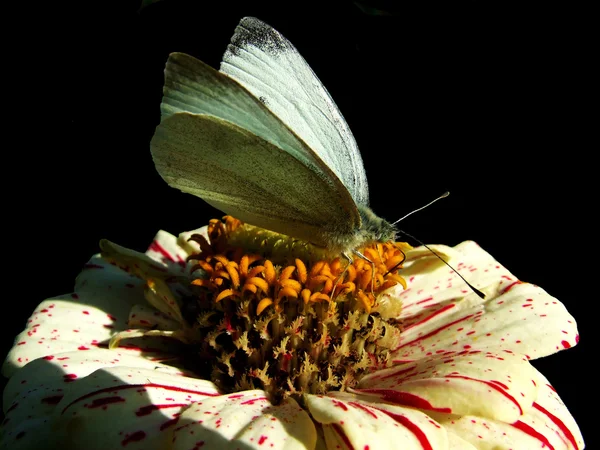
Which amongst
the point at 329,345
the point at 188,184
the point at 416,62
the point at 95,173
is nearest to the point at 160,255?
the point at 95,173

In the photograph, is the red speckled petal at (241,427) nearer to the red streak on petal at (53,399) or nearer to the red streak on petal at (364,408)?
the red streak on petal at (364,408)

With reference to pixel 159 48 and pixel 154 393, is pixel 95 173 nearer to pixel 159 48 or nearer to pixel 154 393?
pixel 159 48

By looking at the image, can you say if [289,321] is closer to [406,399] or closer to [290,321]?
[290,321]

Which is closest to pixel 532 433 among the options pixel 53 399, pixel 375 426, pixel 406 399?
pixel 406 399

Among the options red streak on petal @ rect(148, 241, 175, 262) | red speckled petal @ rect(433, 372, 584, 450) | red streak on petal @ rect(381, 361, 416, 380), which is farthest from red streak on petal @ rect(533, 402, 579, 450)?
red streak on petal @ rect(148, 241, 175, 262)

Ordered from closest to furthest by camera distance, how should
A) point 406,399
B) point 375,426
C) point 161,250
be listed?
point 375,426 → point 406,399 → point 161,250

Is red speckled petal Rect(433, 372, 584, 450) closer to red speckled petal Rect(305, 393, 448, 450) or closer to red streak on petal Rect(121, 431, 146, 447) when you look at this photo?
red speckled petal Rect(305, 393, 448, 450)

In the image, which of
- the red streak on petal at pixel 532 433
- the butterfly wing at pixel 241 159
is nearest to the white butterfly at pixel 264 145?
the butterfly wing at pixel 241 159
